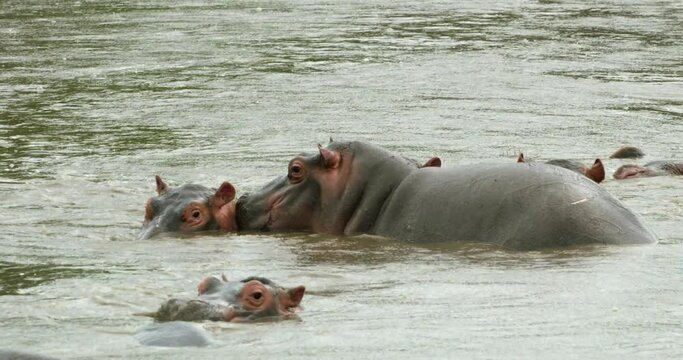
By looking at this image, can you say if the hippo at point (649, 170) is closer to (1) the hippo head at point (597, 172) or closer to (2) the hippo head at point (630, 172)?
(2) the hippo head at point (630, 172)

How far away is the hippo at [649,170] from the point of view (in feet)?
30.6

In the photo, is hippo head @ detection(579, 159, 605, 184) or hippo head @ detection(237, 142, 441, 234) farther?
hippo head @ detection(579, 159, 605, 184)

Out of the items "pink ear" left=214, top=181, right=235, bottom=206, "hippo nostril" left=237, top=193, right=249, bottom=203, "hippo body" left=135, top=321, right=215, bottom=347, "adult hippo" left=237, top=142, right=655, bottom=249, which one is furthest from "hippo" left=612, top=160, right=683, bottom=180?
"hippo body" left=135, top=321, right=215, bottom=347

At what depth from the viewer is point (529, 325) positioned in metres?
5.36

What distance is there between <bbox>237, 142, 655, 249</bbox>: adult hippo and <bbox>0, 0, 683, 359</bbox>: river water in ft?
0.45

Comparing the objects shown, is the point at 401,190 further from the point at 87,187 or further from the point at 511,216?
the point at 87,187

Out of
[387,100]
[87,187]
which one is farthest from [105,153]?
[387,100]

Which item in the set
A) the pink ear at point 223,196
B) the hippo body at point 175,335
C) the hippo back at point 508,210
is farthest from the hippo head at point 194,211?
the hippo body at point 175,335

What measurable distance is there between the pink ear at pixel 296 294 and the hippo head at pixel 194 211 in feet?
8.17

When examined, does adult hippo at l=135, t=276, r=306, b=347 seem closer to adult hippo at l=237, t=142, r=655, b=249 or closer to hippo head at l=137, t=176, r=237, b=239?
adult hippo at l=237, t=142, r=655, b=249

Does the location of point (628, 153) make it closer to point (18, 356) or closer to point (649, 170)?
point (649, 170)

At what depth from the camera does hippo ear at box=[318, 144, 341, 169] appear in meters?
7.86

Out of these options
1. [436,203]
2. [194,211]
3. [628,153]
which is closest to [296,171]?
[194,211]

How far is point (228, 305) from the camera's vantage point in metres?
5.46
